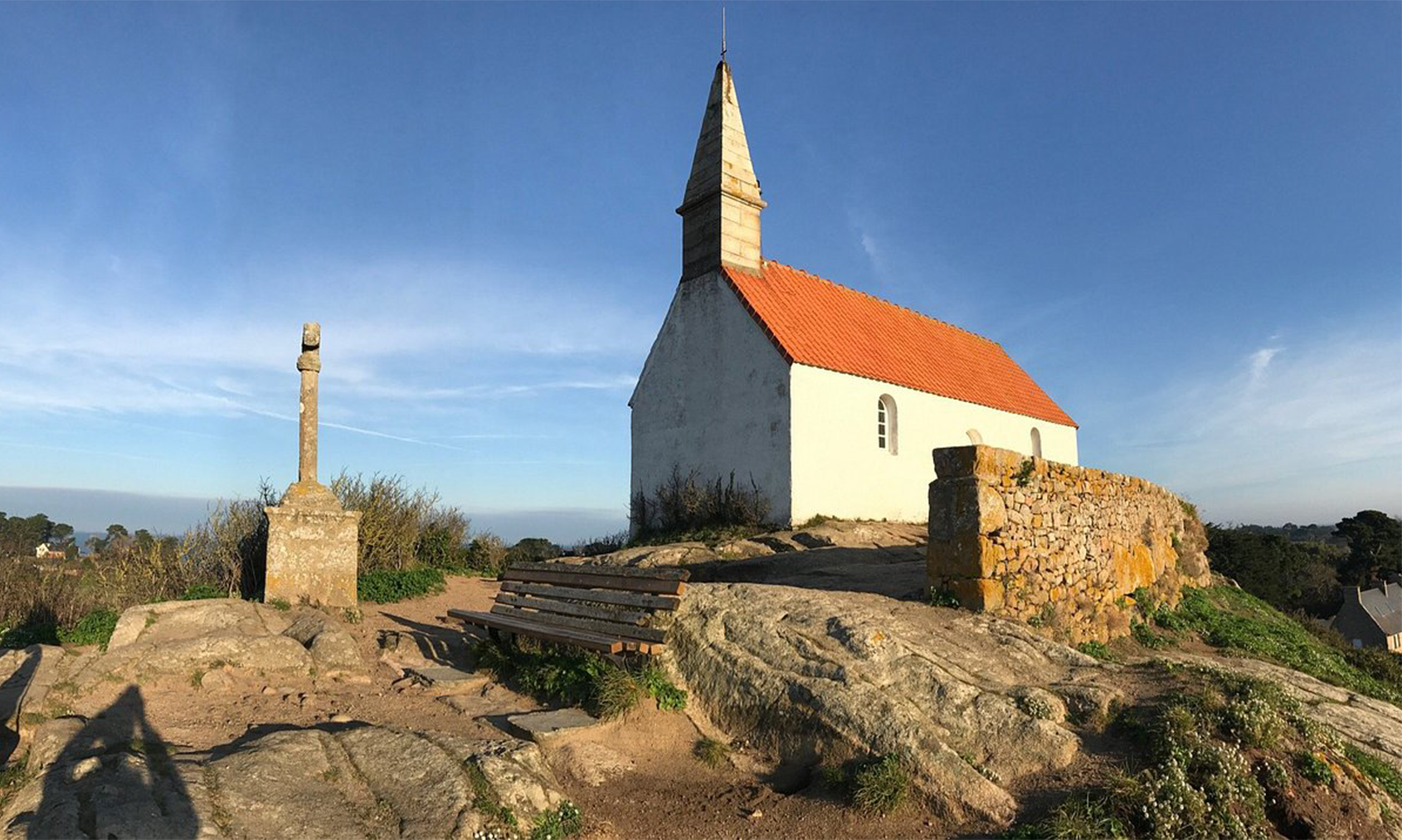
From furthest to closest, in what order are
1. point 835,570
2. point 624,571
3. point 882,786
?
point 835,570 → point 624,571 → point 882,786

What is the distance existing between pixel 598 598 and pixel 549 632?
26.1 inches

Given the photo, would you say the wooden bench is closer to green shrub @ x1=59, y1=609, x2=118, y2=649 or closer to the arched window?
green shrub @ x1=59, y1=609, x2=118, y2=649

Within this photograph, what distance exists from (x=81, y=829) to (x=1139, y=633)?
11.0 metres

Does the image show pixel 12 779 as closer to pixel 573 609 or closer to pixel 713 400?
pixel 573 609

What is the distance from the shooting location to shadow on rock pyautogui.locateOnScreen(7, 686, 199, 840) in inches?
171

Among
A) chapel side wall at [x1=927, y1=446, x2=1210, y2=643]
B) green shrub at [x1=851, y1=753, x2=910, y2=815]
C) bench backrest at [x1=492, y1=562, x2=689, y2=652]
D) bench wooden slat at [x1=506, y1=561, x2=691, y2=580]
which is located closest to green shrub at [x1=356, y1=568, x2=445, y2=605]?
bench backrest at [x1=492, y1=562, x2=689, y2=652]

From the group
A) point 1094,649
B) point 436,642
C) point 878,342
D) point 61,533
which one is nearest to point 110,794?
point 436,642

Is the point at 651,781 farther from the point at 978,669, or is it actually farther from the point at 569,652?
the point at 978,669

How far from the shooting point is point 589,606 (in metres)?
9.05

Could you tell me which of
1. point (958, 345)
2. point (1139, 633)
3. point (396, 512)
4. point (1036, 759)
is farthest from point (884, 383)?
point (1036, 759)

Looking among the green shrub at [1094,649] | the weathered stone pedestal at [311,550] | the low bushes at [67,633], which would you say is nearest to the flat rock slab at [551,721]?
the weathered stone pedestal at [311,550]

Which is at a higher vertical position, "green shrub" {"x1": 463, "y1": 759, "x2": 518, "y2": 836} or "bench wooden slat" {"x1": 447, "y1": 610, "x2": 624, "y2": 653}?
"bench wooden slat" {"x1": 447, "y1": 610, "x2": 624, "y2": 653}

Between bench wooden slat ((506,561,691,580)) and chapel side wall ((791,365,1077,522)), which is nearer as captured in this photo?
bench wooden slat ((506,561,691,580))

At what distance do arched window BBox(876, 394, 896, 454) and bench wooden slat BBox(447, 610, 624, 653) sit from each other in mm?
12822
